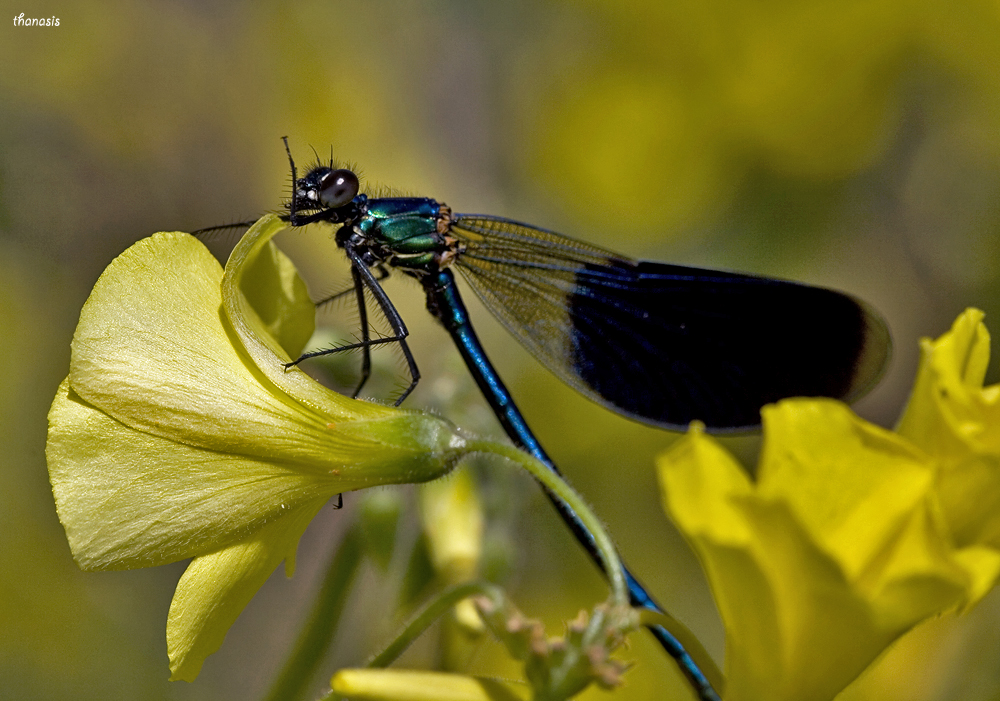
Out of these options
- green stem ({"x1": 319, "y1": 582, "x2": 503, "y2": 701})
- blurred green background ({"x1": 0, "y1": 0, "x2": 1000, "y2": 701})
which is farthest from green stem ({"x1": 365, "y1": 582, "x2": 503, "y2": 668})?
blurred green background ({"x1": 0, "y1": 0, "x2": 1000, "y2": 701})

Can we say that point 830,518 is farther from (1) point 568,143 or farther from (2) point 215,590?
(1) point 568,143

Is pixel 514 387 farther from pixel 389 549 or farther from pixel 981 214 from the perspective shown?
pixel 981 214

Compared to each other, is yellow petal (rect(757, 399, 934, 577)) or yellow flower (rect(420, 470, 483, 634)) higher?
yellow petal (rect(757, 399, 934, 577))

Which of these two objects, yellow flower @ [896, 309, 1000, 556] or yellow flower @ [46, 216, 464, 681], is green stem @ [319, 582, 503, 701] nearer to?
yellow flower @ [46, 216, 464, 681]

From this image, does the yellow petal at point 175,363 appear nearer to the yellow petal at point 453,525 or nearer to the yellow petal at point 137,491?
the yellow petal at point 137,491

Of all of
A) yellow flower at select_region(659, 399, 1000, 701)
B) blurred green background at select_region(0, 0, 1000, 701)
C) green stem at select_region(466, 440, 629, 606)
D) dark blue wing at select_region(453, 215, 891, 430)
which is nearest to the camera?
yellow flower at select_region(659, 399, 1000, 701)

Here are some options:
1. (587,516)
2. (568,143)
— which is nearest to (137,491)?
(587,516)
